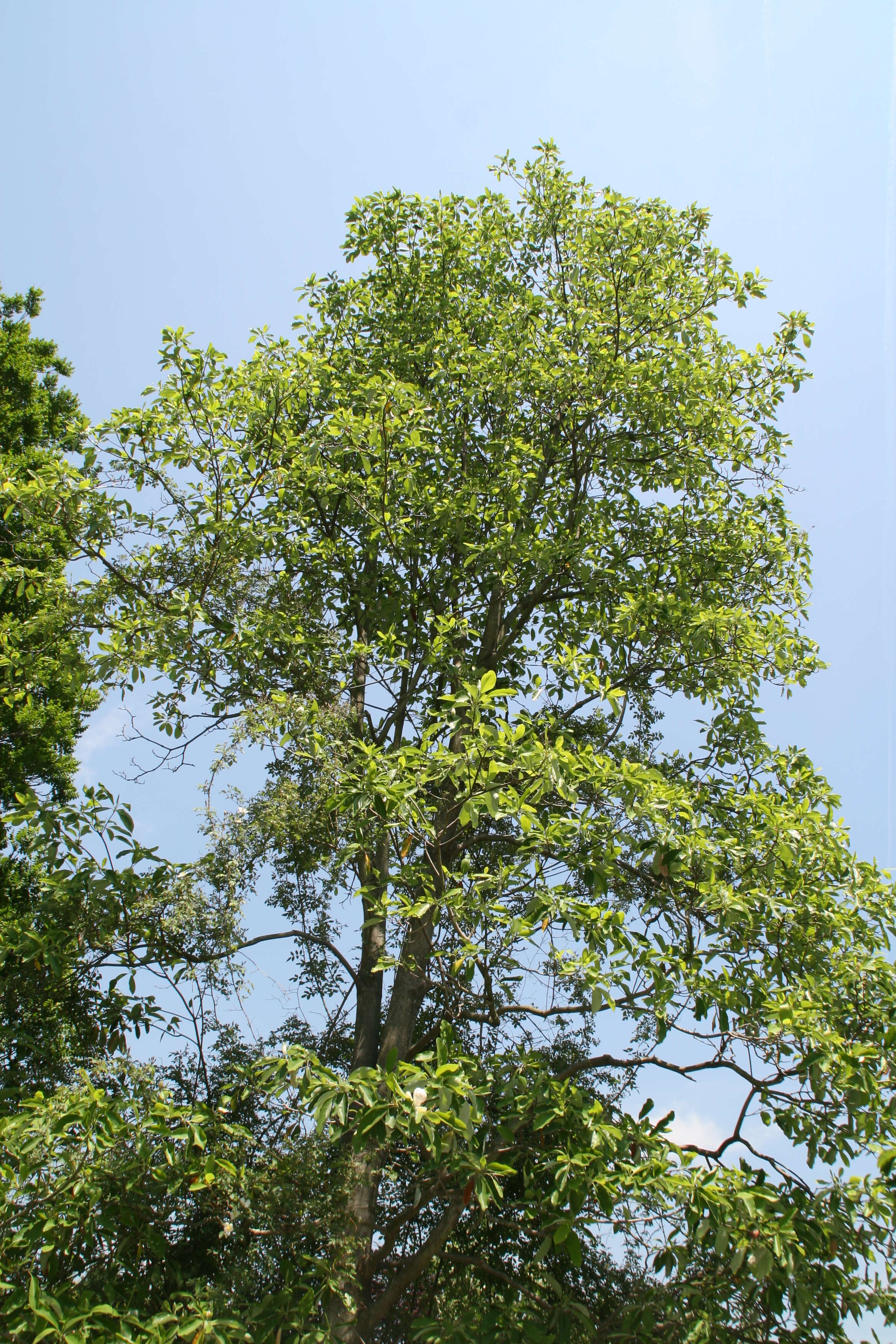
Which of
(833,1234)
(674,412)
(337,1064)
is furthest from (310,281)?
(833,1234)

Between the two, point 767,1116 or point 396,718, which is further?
point 396,718

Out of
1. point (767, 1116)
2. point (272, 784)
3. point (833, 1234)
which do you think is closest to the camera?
point (833, 1234)

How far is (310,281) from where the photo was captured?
9445 mm

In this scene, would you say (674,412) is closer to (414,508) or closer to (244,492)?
(414,508)

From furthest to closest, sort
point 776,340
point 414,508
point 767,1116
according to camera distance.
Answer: point 776,340 → point 414,508 → point 767,1116

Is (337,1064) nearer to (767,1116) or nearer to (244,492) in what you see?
(767,1116)

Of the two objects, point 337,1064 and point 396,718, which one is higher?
point 396,718

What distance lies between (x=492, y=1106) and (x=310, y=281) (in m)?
8.15

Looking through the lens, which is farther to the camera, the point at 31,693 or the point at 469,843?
the point at 31,693

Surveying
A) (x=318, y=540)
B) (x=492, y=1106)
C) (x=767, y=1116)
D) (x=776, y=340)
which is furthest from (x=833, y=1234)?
(x=776, y=340)

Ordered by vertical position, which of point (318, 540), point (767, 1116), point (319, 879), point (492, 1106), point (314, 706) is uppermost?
point (318, 540)

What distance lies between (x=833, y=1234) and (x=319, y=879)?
14.9 ft

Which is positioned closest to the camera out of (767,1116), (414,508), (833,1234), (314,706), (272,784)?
(833,1234)

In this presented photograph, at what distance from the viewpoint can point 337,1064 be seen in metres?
7.51
